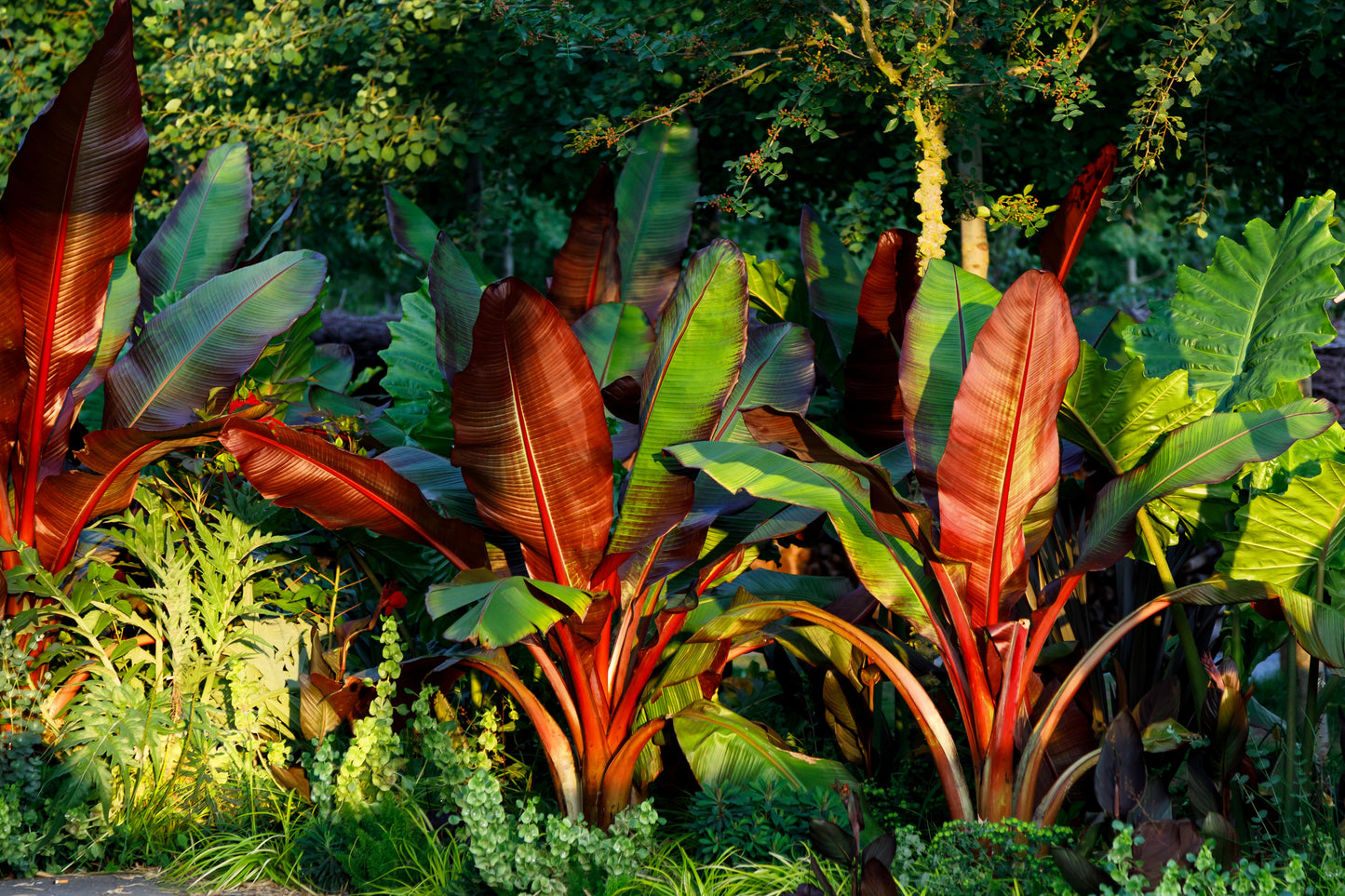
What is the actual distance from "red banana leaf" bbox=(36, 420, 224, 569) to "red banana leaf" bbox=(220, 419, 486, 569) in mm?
415

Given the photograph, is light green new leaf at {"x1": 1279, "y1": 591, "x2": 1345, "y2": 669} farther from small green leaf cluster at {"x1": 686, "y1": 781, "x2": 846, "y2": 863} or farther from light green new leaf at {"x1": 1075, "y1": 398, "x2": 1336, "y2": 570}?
small green leaf cluster at {"x1": 686, "y1": 781, "x2": 846, "y2": 863}

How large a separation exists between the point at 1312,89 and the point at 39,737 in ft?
22.8

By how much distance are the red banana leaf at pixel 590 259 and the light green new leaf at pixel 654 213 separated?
0.08 metres

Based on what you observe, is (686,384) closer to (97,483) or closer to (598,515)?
(598,515)

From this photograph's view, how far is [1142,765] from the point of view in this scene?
3.33 meters

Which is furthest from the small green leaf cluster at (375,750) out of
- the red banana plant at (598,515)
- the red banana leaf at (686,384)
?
the red banana leaf at (686,384)

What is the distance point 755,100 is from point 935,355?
384cm

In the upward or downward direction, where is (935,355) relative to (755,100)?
downward

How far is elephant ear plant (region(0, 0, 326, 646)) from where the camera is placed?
394 centimetres

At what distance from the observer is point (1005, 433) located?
3.26 meters

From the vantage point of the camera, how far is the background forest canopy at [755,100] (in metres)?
5.03

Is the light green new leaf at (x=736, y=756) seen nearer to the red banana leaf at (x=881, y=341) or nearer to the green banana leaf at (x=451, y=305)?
the red banana leaf at (x=881, y=341)

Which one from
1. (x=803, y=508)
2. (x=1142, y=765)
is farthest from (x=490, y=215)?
(x=1142, y=765)

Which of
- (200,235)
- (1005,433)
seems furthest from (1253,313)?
(200,235)
